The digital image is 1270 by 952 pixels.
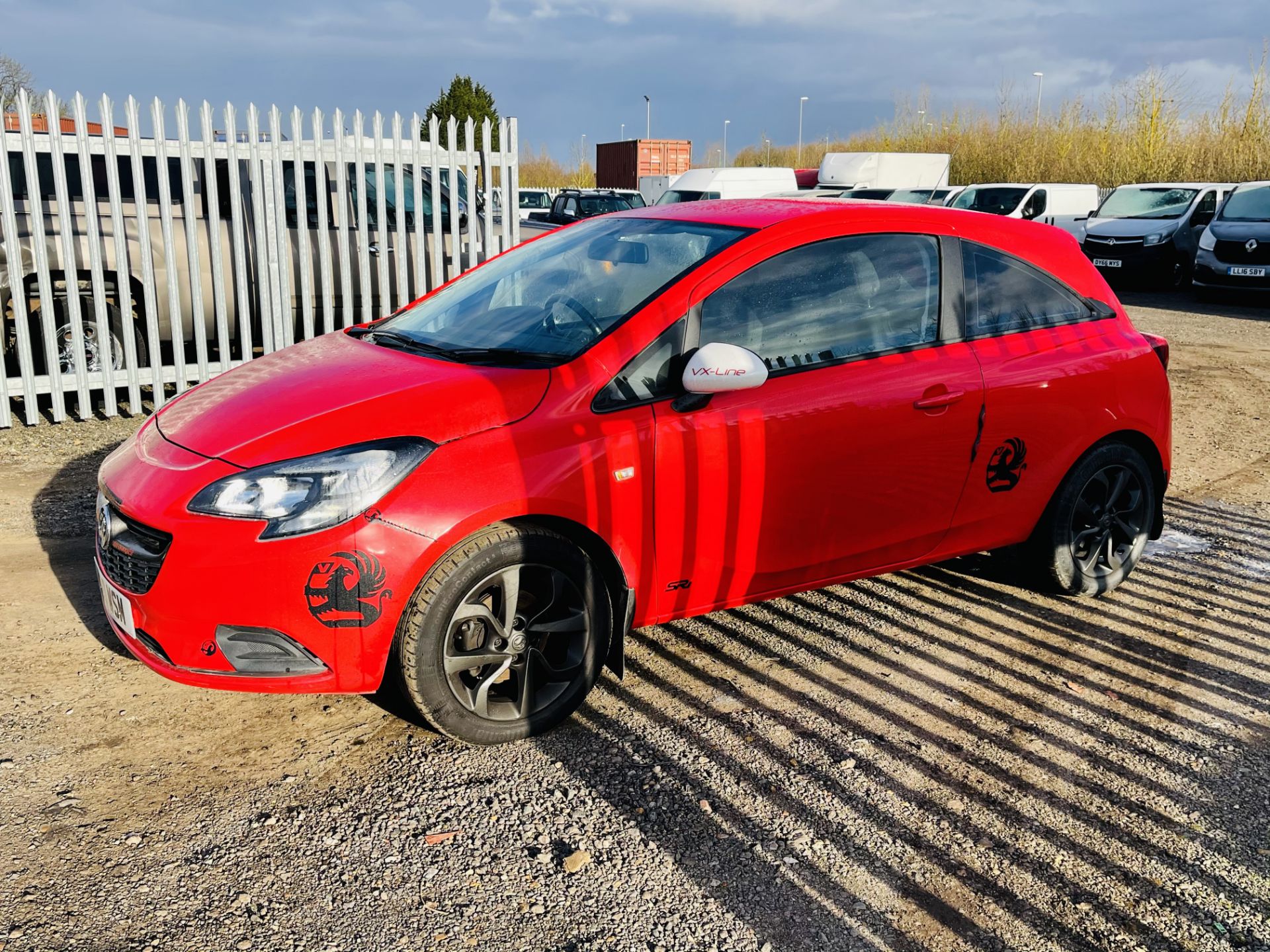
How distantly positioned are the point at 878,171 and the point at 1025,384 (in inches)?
963

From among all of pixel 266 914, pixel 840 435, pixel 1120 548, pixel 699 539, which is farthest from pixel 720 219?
pixel 266 914

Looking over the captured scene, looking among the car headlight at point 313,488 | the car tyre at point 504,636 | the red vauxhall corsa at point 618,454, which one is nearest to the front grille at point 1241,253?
the red vauxhall corsa at point 618,454

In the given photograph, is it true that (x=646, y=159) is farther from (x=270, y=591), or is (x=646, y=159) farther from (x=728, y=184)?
(x=270, y=591)

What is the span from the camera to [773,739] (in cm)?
359

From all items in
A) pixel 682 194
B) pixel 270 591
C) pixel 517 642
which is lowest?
pixel 517 642

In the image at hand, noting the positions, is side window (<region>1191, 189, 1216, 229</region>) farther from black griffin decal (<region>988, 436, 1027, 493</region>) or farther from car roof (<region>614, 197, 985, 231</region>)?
black griffin decal (<region>988, 436, 1027, 493</region>)

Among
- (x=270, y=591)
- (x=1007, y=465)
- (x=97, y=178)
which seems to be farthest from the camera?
(x=97, y=178)

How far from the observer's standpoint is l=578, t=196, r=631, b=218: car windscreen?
2697 cm

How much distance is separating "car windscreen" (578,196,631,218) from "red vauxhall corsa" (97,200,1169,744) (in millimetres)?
22911

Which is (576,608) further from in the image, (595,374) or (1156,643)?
(1156,643)

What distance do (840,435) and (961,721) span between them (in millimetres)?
1078

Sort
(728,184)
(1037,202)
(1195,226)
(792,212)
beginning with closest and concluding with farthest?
(792,212) < (1195,226) < (1037,202) < (728,184)

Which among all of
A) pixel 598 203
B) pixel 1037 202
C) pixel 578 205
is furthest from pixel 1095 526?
pixel 578 205

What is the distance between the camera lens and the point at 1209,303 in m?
17.3
